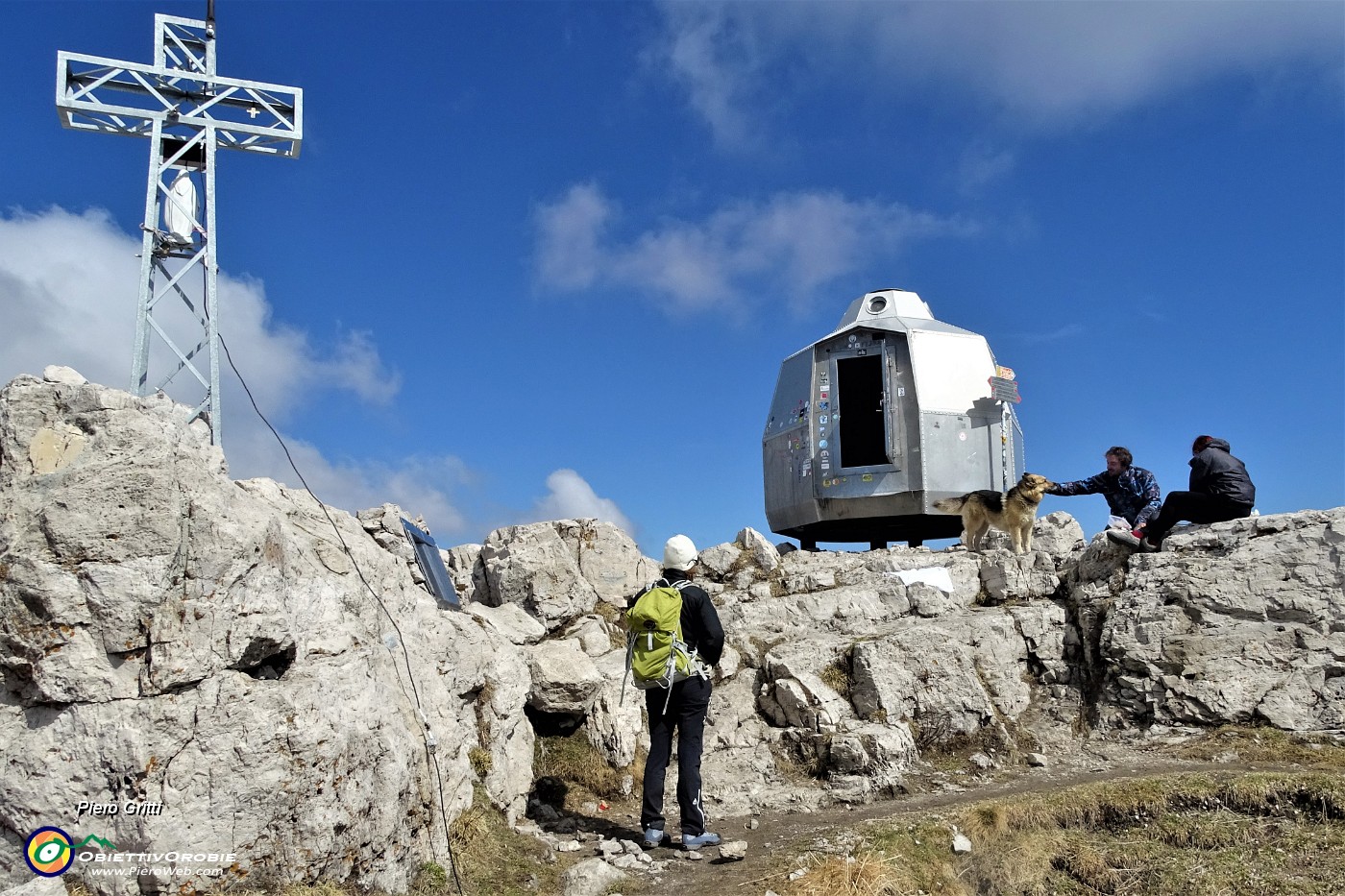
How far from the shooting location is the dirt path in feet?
20.9

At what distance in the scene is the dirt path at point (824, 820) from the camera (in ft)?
20.9

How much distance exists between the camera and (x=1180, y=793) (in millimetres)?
7566

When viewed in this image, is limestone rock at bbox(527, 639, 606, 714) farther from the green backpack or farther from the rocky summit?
the green backpack

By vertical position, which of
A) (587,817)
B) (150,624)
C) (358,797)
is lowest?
(587,817)

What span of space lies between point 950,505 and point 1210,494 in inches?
185

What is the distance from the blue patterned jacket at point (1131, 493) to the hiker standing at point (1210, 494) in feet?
2.21

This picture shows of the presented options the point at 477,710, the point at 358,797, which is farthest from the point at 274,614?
the point at 477,710

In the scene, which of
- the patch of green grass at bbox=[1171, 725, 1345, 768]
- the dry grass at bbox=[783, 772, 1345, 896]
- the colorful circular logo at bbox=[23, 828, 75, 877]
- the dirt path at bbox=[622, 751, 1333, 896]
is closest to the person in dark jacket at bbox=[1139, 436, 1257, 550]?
the patch of green grass at bbox=[1171, 725, 1345, 768]

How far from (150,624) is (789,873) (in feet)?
14.4

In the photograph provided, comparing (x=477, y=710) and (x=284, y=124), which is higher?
(x=284, y=124)

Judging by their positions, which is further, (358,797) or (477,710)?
(477,710)

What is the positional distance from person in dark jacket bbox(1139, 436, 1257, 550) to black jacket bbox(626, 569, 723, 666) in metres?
6.93

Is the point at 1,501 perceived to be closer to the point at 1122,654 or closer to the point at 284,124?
the point at 284,124

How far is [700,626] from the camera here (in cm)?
736
